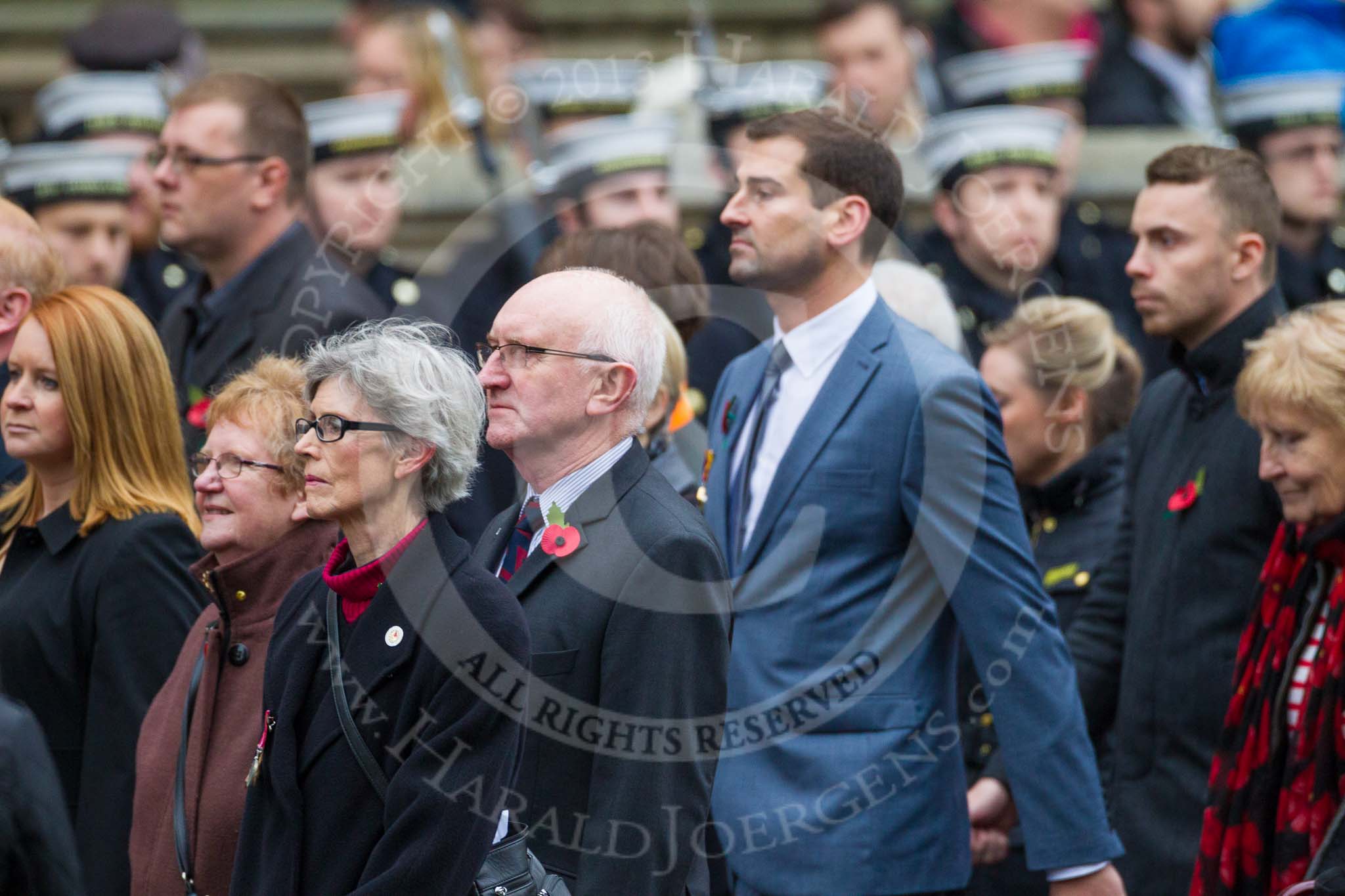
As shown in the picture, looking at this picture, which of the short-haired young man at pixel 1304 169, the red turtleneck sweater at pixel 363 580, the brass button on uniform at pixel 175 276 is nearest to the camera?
the red turtleneck sweater at pixel 363 580

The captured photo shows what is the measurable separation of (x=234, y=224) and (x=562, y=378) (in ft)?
7.55

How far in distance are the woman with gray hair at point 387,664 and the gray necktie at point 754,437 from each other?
970 mm

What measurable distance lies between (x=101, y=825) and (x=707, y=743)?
57.4 inches

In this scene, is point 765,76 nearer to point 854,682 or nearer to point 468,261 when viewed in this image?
point 468,261

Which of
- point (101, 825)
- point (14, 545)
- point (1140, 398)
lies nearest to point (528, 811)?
point (101, 825)

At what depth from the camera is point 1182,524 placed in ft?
15.5

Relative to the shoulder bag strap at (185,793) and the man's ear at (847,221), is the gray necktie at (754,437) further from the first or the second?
the shoulder bag strap at (185,793)

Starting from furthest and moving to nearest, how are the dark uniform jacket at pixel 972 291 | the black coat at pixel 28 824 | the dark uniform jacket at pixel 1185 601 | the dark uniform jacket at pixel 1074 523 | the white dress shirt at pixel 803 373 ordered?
the dark uniform jacket at pixel 972 291, the dark uniform jacket at pixel 1074 523, the dark uniform jacket at pixel 1185 601, the white dress shirt at pixel 803 373, the black coat at pixel 28 824

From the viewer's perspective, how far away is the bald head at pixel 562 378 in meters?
3.73

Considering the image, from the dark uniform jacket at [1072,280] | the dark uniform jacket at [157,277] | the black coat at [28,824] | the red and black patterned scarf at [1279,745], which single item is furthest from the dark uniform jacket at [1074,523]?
the dark uniform jacket at [157,277]

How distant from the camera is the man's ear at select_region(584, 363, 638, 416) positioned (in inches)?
148

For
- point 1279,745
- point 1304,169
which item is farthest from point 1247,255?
point 1304,169

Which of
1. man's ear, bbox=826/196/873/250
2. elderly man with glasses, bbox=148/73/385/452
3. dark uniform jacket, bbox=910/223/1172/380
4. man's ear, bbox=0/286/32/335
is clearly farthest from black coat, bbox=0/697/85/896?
dark uniform jacket, bbox=910/223/1172/380

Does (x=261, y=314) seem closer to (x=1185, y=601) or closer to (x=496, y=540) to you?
(x=496, y=540)
